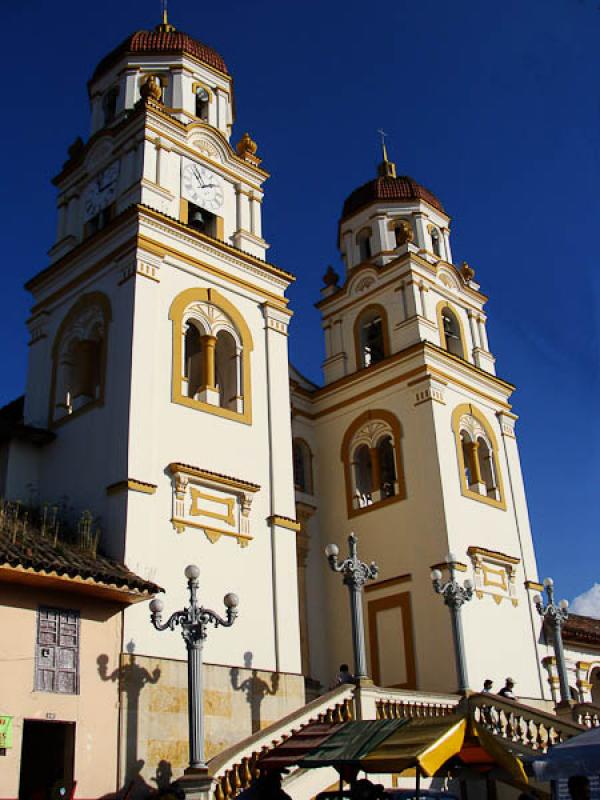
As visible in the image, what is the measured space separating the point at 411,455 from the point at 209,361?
7.32m

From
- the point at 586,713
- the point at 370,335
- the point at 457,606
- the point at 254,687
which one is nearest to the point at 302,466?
the point at 370,335

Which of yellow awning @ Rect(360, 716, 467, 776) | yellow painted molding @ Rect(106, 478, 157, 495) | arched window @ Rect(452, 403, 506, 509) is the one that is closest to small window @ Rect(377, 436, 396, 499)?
arched window @ Rect(452, 403, 506, 509)

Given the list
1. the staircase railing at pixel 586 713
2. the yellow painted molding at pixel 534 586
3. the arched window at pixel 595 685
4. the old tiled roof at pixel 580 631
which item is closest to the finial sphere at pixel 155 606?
the staircase railing at pixel 586 713

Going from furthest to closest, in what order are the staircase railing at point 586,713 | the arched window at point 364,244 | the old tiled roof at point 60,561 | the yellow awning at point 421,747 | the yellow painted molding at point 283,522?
1. the arched window at point 364,244
2. the staircase railing at point 586,713
3. the yellow painted molding at point 283,522
4. the old tiled roof at point 60,561
5. the yellow awning at point 421,747

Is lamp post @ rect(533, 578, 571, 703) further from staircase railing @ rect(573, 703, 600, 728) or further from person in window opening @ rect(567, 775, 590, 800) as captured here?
person in window opening @ rect(567, 775, 590, 800)

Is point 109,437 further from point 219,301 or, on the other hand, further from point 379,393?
point 379,393

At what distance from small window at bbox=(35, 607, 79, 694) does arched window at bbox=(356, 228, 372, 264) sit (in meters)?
18.8

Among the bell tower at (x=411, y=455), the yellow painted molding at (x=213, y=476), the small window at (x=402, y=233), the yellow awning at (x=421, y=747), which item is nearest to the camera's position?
the yellow awning at (x=421, y=747)

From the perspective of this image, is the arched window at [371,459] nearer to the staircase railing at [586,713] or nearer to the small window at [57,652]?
the staircase railing at [586,713]

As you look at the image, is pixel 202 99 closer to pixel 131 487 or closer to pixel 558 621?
pixel 131 487

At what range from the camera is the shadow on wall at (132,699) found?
16.6m

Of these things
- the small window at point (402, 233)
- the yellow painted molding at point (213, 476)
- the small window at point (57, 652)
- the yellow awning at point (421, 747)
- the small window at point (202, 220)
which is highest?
the small window at point (402, 233)

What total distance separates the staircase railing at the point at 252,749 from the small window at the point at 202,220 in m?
12.3

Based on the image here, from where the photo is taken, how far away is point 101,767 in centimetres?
1628
